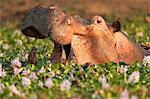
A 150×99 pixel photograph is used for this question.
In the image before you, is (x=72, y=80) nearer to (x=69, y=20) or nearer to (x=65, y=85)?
(x=65, y=85)

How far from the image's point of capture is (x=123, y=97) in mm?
5422

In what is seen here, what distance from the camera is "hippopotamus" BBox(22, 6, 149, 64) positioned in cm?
724

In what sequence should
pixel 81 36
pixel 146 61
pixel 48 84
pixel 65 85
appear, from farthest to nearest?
pixel 146 61
pixel 81 36
pixel 48 84
pixel 65 85

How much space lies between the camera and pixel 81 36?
760 cm

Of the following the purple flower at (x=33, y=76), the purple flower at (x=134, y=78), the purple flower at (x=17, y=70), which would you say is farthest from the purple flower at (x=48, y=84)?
the purple flower at (x=17, y=70)

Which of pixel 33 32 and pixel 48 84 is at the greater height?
pixel 33 32

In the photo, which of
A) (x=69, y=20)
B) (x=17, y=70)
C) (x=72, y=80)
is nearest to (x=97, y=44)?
(x=69, y=20)

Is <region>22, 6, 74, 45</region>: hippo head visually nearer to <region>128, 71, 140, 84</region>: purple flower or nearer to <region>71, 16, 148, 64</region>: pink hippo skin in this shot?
<region>71, 16, 148, 64</region>: pink hippo skin

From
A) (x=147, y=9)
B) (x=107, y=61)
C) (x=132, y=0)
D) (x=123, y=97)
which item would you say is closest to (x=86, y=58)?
(x=107, y=61)

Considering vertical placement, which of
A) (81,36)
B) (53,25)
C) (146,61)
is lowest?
(146,61)

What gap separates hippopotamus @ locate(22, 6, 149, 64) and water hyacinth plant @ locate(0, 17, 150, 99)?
194 mm

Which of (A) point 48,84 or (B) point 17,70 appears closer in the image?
(A) point 48,84

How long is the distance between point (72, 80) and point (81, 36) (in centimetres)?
118

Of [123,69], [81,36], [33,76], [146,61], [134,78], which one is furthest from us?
[146,61]
